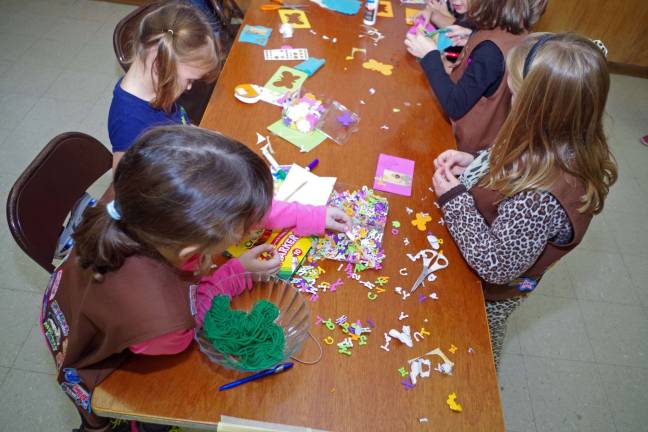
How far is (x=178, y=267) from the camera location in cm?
99

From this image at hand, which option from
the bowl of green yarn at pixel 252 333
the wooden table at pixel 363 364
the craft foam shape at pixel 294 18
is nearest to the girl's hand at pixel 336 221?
the wooden table at pixel 363 364

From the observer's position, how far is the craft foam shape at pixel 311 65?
1.77 metres

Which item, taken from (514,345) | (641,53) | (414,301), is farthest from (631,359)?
(641,53)

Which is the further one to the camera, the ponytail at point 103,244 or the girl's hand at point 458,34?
the girl's hand at point 458,34

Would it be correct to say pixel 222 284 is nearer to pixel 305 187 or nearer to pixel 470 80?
pixel 305 187

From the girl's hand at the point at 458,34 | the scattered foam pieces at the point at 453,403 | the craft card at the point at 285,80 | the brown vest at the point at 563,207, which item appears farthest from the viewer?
the girl's hand at the point at 458,34

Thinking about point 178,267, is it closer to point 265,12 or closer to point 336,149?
point 336,149

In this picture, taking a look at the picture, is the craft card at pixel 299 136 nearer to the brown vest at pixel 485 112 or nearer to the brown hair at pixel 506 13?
the brown vest at pixel 485 112

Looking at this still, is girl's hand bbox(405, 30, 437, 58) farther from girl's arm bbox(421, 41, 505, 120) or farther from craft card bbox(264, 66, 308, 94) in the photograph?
craft card bbox(264, 66, 308, 94)

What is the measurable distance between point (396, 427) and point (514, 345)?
4.56 ft

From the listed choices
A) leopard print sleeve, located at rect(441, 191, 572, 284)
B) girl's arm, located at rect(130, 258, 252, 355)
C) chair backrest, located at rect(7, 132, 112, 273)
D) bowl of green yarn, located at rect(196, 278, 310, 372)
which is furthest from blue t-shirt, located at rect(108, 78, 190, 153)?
leopard print sleeve, located at rect(441, 191, 572, 284)

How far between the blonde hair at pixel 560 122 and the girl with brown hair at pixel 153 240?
676 millimetres

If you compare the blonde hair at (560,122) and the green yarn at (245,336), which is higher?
the blonde hair at (560,122)

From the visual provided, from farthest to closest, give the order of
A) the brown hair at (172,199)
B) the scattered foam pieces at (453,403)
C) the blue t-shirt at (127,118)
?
the blue t-shirt at (127,118), the scattered foam pieces at (453,403), the brown hair at (172,199)
